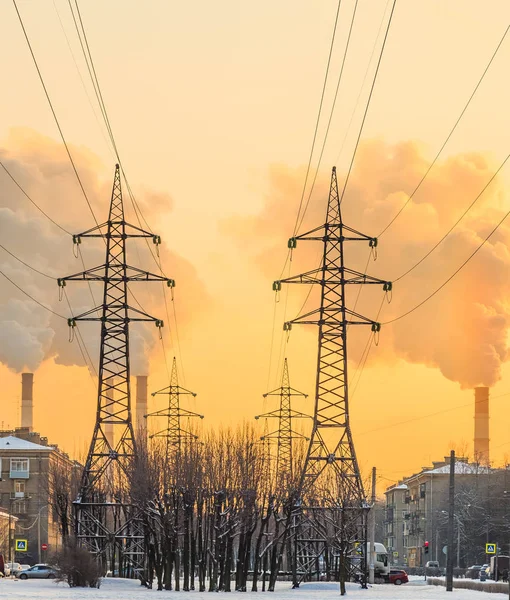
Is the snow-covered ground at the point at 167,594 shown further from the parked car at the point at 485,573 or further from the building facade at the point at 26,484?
the building facade at the point at 26,484

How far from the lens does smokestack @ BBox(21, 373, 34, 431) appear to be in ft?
529

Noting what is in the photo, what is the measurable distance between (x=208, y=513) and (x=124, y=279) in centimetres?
1611

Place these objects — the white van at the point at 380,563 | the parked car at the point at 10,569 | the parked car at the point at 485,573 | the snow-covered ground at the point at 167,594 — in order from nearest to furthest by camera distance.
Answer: the snow-covered ground at the point at 167,594
the white van at the point at 380,563
the parked car at the point at 10,569
the parked car at the point at 485,573

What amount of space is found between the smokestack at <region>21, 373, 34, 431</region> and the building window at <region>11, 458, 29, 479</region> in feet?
16.3

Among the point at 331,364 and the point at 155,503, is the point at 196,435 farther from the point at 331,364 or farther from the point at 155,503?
the point at 331,364

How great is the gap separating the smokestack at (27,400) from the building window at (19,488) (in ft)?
24.5

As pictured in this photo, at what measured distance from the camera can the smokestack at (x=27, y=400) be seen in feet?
529

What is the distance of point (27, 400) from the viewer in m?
166

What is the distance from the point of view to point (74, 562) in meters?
66.5

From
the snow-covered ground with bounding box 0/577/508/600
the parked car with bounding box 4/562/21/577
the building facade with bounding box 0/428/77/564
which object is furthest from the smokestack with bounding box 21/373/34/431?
the snow-covered ground with bounding box 0/577/508/600

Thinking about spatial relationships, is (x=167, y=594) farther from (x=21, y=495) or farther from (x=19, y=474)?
(x=19, y=474)

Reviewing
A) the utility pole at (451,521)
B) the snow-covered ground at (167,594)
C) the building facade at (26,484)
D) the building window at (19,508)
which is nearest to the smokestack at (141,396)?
the building facade at (26,484)

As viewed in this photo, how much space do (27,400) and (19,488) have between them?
35.7ft

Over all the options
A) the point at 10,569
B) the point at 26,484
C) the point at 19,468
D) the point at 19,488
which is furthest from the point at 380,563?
the point at 19,468
